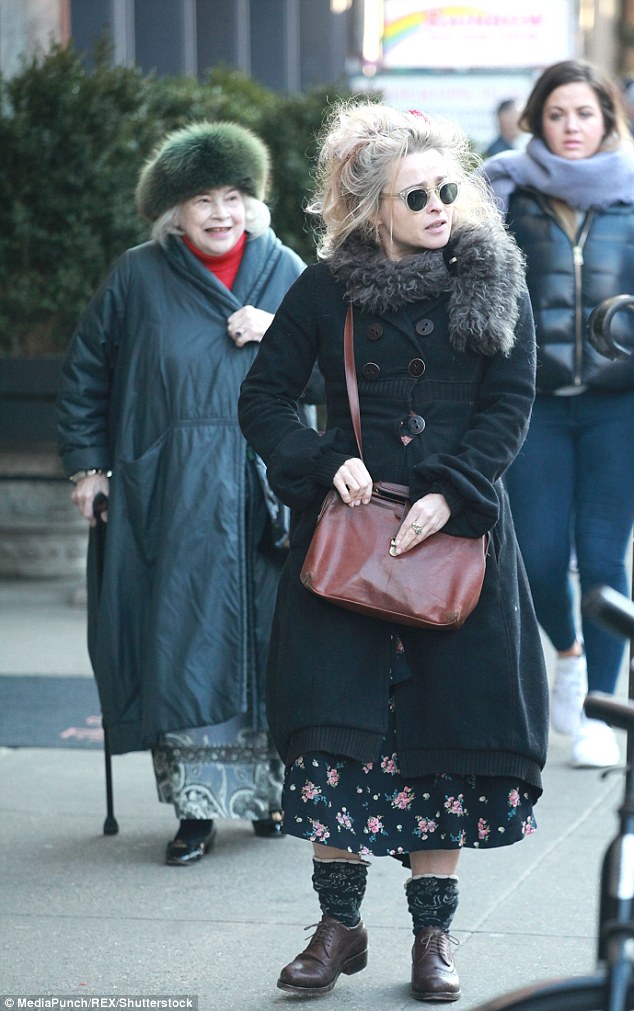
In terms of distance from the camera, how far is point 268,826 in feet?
15.5

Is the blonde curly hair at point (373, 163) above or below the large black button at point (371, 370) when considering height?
above

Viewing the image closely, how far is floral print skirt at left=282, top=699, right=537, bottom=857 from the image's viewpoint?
3.38m

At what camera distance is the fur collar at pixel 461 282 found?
334cm

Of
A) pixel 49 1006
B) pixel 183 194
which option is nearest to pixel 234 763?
pixel 49 1006

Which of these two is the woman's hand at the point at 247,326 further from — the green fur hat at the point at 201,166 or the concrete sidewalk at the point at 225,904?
the concrete sidewalk at the point at 225,904

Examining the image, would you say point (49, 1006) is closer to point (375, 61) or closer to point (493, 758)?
point (493, 758)

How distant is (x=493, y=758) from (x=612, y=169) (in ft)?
8.12

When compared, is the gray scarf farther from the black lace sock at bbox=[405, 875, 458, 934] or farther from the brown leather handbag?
the black lace sock at bbox=[405, 875, 458, 934]

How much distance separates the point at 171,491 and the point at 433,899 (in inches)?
58.7

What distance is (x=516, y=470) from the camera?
17.5 feet

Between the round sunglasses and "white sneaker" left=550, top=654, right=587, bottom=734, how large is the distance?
8.12 feet

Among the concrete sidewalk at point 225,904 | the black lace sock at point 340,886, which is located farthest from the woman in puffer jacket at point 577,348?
the black lace sock at point 340,886

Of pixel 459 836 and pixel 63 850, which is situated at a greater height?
pixel 459 836

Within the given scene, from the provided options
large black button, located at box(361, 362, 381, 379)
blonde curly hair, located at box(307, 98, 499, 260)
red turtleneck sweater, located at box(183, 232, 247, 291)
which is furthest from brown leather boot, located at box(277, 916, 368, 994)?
red turtleneck sweater, located at box(183, 232, 247, 291)
